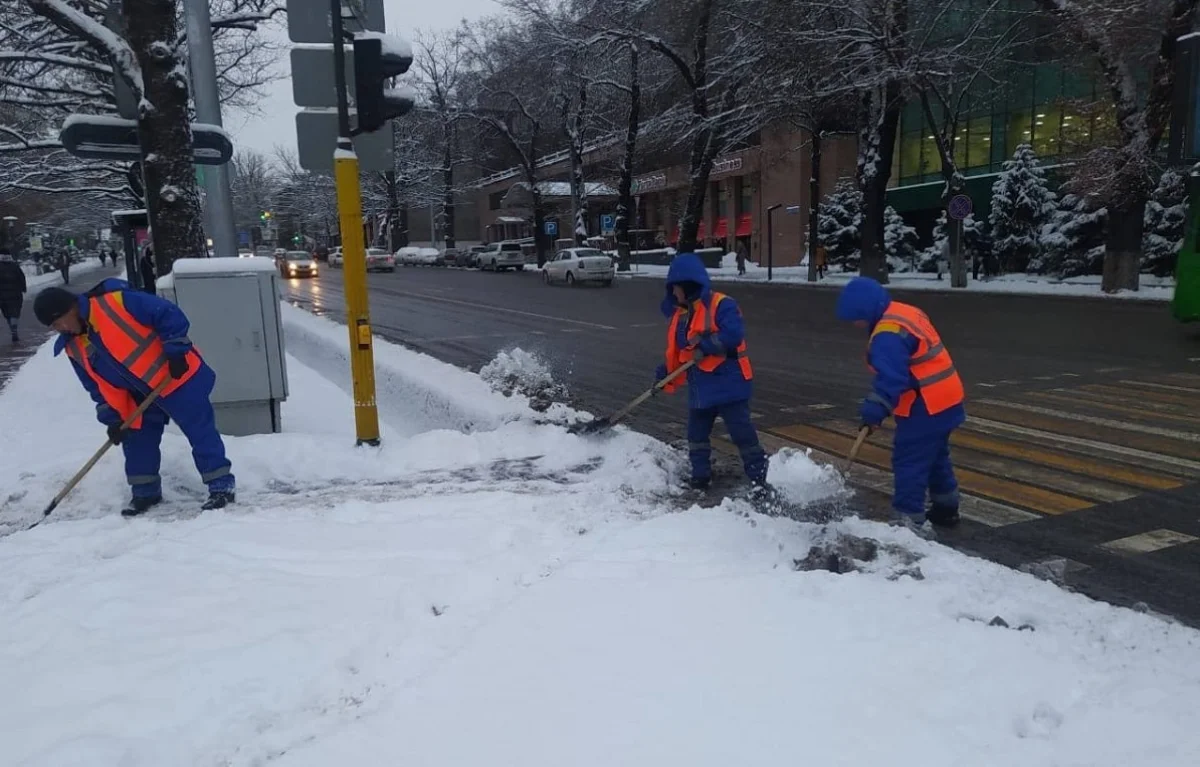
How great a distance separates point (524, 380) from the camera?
9180 millimetres

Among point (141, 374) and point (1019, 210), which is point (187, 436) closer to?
point (141, 374)

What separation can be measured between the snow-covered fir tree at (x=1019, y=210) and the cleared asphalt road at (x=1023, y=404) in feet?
31.6

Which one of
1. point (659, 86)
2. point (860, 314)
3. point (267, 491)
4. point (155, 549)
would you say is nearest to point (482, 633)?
point (155, 549)

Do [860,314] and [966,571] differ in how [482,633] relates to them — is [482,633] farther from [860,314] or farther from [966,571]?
[860,314]

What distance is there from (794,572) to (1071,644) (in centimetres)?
112

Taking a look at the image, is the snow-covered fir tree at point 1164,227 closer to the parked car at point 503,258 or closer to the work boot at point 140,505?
the work boot at point 140,505

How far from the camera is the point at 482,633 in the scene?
3488 millimetres

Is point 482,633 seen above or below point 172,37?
below

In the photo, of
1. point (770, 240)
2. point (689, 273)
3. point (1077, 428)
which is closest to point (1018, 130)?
point (770, 240)

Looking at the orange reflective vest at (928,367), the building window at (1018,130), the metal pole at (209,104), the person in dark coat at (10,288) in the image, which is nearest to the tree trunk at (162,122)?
the metal pole at (209,104)

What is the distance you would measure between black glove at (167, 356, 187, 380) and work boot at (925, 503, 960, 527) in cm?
436

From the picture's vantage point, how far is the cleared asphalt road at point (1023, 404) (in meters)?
4.61

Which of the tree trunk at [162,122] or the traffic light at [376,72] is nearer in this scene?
the traffic light at [376,72]

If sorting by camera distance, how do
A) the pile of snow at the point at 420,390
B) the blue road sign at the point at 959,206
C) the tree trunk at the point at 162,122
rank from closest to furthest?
the tree trunk at the point at 162,122 → the pile of snow at the point at 420,390 → the blue road sign at the point at 959,206
